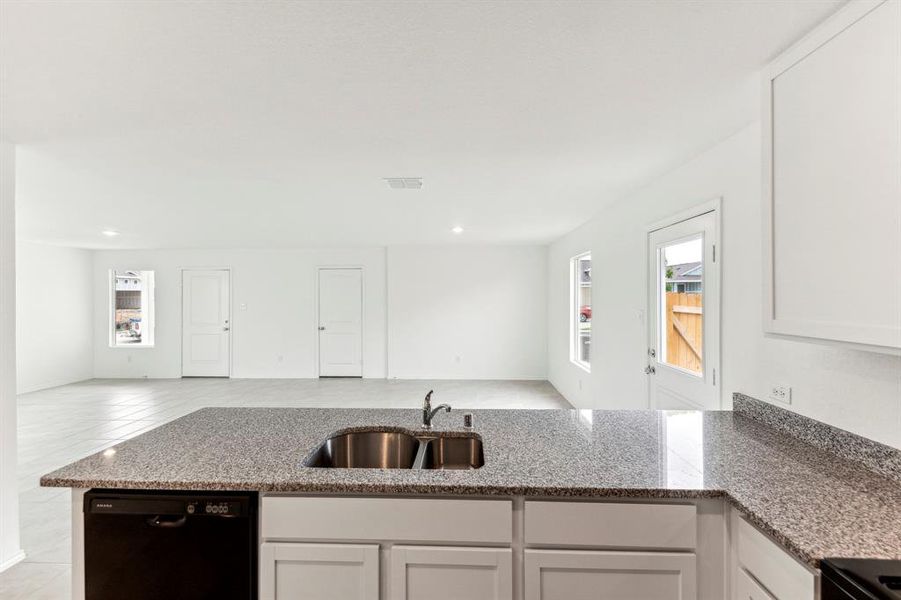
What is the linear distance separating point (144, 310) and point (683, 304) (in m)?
9.18

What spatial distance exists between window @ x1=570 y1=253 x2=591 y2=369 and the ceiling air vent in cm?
324

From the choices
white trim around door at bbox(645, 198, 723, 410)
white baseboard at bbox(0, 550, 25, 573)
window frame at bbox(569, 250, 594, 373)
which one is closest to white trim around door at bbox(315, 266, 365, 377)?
window frame at bbox(569, 250, 594, 373)

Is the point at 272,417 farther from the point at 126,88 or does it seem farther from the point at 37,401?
the point at 37,401

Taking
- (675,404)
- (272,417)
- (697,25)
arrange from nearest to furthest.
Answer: (697,25), (272,417), (675,404)

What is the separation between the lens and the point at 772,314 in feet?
5.37

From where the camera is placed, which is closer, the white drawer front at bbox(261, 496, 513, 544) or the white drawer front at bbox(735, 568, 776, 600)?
the white drawer front at bbox(735, 568, 776, 600)

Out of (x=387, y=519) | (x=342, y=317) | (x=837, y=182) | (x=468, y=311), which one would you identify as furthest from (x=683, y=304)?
(x=342, y=317)

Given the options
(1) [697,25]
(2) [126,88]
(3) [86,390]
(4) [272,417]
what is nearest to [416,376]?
(3) [86,390]

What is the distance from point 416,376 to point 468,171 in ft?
17.8

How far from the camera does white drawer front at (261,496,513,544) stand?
139cm

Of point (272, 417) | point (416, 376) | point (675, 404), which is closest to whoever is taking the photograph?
point (272, 417)

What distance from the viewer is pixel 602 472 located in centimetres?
147

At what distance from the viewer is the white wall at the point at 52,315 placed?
714cm

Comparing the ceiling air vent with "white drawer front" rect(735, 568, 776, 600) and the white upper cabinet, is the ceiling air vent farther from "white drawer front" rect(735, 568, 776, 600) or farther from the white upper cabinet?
"white drawer front" rect(735, 568, 776, 600)
